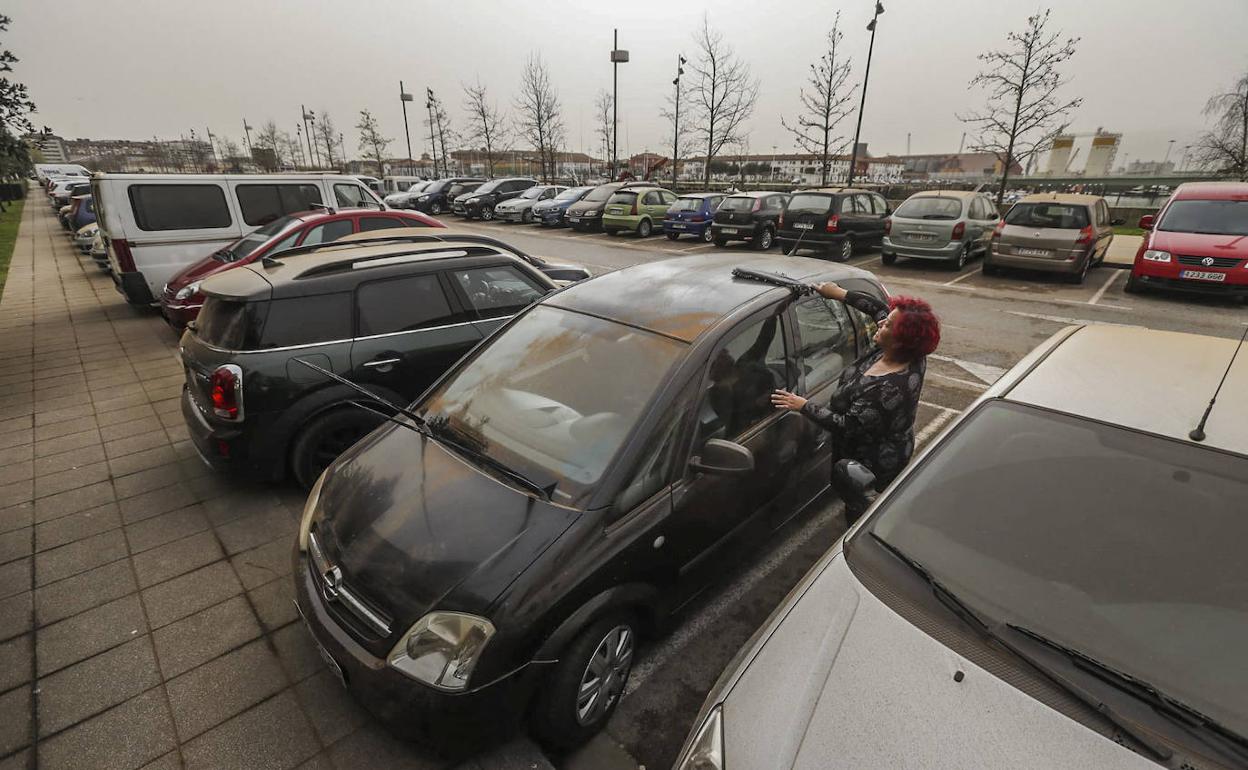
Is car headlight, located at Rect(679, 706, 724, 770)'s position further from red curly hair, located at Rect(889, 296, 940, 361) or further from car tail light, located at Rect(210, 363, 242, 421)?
car tail light, located at Rect(210, 363, 242, 421)

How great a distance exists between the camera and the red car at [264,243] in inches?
260

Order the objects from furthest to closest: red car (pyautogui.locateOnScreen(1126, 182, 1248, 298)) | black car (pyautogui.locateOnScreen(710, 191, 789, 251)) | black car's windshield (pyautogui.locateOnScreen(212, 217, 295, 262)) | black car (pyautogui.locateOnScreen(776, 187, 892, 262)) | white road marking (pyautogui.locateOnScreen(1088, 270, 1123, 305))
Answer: black car (pyautogui.locateOnScreen(710, 191, 789, 251)), black car (pyautogui.locateOnScreen(776, 187, 892, 262)), white road marking (pyautogui.locateOnScreen(1088, 270, 1123, 305)), red car (pyautogui.locateOnScreen(1126, 182, 1248, 298)), black car's windshield (pyautogui.locateOnScreen(212, 217, 295, 262))

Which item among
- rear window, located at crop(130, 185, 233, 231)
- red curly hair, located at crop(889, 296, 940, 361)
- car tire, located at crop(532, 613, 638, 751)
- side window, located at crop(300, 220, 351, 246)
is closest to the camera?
car tire, located at crop(532, 613, 638, 751)

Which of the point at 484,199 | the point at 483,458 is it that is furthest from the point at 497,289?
the point at 484,199

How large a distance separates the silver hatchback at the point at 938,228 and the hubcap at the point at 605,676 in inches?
486

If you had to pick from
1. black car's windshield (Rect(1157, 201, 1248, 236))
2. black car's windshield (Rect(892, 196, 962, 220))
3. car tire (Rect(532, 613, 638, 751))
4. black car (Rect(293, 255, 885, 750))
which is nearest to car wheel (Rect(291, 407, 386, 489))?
black car (Rect(293, 255, 885, 750))

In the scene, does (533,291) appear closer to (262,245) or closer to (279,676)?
(279,676)

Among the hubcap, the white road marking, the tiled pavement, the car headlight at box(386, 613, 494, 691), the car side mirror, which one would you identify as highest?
the car side mirror

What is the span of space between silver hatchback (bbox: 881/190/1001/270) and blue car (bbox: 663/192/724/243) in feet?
18.6

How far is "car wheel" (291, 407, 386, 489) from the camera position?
380 centimetres

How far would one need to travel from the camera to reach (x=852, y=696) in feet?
4.85

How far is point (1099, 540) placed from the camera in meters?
1.68

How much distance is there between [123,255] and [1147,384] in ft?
36.8

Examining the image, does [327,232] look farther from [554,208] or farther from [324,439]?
[554,208]
